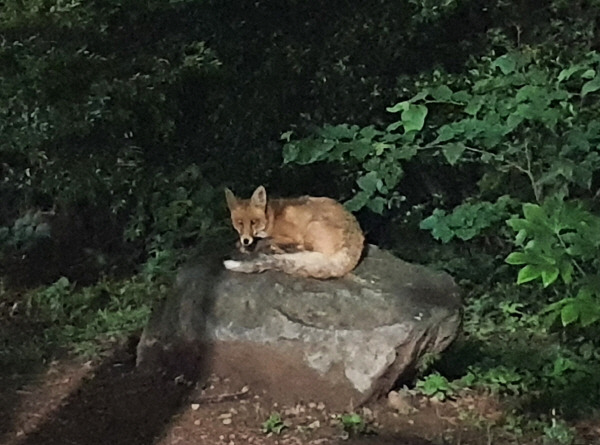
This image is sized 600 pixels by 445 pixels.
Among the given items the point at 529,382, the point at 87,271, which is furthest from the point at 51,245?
the point at 529,382

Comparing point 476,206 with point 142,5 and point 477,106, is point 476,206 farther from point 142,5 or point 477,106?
point 142,5

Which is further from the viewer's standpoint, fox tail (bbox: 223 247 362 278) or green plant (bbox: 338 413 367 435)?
fox tail (bbox: 223 247 362 278)

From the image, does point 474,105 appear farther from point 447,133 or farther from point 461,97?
point 447,133

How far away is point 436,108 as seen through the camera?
7844 millimetres

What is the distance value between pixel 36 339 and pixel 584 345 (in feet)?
10.6

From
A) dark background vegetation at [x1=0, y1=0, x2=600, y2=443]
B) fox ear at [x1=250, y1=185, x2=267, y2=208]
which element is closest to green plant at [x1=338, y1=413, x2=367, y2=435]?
dark background vegetation at [x1=0, y1=0, x2=600, y2=443]

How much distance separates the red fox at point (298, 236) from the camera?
533 centimetres

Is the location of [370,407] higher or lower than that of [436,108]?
lower

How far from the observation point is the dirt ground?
188 inches

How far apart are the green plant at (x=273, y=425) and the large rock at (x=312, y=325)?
8.7 inches

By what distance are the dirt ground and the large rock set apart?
9cm

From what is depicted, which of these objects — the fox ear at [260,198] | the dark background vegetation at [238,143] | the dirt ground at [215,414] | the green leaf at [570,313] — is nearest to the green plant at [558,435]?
the dirt ground at [215,414]

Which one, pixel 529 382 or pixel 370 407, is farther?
pixel 529 382

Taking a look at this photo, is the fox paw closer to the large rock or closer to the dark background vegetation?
the large rock
